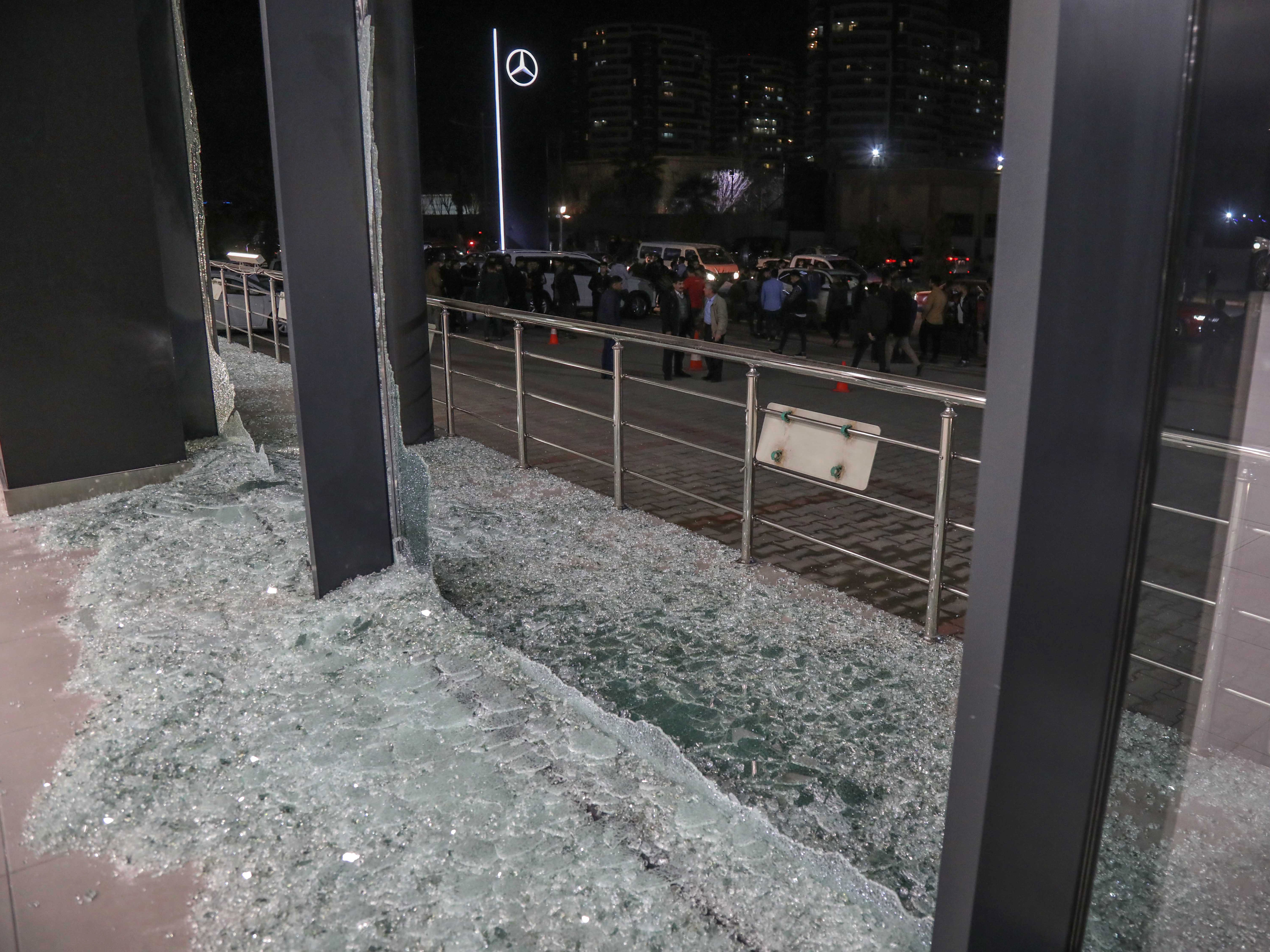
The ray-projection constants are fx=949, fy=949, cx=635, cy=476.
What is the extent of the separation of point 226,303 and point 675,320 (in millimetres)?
5560

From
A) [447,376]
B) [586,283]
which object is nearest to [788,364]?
[447,376]

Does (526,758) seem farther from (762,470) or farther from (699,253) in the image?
(699,253)

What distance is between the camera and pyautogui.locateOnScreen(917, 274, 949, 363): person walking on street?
13742mm

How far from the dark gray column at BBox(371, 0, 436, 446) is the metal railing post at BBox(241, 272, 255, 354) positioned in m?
4.20

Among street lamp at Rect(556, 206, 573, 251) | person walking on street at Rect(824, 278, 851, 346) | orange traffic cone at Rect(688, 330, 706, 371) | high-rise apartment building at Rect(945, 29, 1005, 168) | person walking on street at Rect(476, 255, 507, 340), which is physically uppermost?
high-rise apartment building at Rect(945, 29, 1005, 168)

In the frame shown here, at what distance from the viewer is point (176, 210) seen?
19.8ft

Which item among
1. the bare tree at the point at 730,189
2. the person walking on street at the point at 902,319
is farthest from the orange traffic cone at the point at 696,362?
the bare tree at the point at 730,189

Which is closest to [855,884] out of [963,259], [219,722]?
[219,722]

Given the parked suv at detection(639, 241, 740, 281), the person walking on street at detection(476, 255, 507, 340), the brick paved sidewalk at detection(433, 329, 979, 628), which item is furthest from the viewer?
the parked suv at detection(639, 241, 740, 281)

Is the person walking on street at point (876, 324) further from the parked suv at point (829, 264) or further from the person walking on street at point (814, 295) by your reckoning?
the parked suv at point (829, 264)

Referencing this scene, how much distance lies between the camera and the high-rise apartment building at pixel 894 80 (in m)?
109

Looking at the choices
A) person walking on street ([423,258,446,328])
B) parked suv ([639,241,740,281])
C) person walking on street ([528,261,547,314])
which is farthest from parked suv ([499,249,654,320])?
parked suv ([639,241,740,281])

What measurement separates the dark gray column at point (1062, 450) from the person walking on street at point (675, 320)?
33.5ft

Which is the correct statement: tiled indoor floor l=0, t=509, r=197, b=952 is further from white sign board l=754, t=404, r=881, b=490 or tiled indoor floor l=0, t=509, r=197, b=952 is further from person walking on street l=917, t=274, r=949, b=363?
person walking on street l=917, t=274, r=949, b=363
